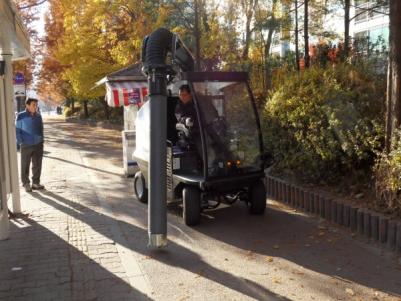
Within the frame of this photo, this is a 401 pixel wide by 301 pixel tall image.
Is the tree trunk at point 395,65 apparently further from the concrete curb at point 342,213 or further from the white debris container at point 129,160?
the white debris container at point 129,160

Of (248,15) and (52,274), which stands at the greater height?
(248,15)

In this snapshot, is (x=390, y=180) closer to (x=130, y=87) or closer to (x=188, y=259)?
(x=188, y=259)

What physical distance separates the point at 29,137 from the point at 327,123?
5448mm

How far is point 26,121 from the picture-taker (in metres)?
8.79

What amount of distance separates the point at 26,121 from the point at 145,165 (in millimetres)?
2826

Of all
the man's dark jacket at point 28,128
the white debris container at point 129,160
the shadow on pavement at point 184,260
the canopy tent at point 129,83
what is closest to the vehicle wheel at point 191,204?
the shadow on pavement at point 184,260

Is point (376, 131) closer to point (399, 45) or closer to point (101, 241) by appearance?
point (399, 45)

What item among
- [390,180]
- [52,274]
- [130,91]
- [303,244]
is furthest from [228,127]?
[130,91]

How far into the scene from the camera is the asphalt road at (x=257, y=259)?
172 inches

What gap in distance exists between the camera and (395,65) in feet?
19.3

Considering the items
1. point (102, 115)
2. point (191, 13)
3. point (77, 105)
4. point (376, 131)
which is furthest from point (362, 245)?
point (77, 105)

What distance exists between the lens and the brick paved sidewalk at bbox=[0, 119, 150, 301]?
4.40 m

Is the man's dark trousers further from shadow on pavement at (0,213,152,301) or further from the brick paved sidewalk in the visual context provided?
shadow on pavement at (0,213,152,301)

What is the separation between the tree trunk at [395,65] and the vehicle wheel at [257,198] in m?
Answer: 1.97
